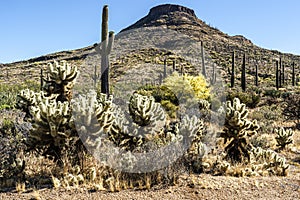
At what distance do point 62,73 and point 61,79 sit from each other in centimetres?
16

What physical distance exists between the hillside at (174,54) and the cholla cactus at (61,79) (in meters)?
32.3

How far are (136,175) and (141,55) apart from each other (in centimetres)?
4812

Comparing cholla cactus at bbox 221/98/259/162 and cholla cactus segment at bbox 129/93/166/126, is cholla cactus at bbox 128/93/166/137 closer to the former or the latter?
cholla cactus segment at bbox 129/93/166/126

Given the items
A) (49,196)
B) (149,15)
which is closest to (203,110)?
(49,196)

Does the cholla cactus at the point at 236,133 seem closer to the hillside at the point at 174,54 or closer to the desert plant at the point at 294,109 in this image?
the desert plant at the point at 294,109

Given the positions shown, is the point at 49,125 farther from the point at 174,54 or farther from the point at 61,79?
the point at 174,54

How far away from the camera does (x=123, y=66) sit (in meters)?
46.4

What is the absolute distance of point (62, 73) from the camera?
730cm

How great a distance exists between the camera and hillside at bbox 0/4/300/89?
157 ft

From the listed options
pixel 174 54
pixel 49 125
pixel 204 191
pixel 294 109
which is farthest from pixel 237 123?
pixel 174 54

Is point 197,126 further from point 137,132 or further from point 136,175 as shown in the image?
point 136,175

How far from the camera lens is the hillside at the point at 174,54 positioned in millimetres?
47784

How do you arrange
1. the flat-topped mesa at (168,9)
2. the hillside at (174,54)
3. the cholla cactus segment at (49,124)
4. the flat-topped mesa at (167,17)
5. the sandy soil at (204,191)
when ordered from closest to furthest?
the sandy soil at (204,191)
the cholla cactus segment at (49,124)
the hillside at (174,54)
the flat-topped mesa at (167,17)
the flat-topped mesa at (168,9)

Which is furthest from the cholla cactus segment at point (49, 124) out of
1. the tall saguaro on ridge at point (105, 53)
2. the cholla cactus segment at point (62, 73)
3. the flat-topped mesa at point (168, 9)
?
the flat-topped mesa at point (168, 9)
